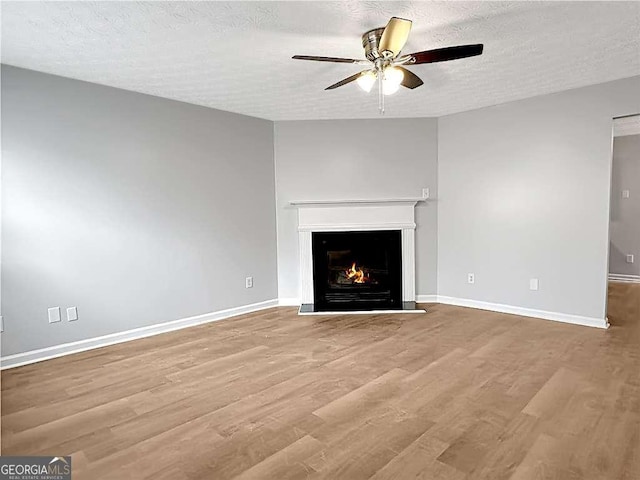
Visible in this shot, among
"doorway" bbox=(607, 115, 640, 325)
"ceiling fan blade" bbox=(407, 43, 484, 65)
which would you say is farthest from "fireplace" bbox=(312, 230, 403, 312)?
"doorway" bbox=(607, 115, 640, 325)

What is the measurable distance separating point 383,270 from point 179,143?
9.35 feet

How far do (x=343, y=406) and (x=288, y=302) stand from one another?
2.65 m

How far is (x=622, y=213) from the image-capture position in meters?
6.00

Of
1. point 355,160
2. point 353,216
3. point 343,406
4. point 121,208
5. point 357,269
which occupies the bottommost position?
point 343,406

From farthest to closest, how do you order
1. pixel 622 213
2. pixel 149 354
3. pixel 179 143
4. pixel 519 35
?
pixel 622 213 < pixel 179 143 < pixel 149 354 < pixel 519 35

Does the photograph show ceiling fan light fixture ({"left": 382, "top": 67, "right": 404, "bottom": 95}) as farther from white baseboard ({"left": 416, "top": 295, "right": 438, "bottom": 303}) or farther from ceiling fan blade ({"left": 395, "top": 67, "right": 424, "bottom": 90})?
white baseboard ({"left": 416, "top": 295, "right": 438, "bottom": 303})

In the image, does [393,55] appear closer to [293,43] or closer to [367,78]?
[367,78]

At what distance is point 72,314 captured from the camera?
324cm

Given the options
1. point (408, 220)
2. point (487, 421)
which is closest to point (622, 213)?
point (408, 220)

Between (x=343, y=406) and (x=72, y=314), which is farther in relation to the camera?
(x=72, y=314)

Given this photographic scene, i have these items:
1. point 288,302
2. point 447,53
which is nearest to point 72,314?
point 288,302

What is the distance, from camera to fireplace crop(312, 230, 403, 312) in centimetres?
465

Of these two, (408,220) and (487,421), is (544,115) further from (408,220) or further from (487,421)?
(487,421)

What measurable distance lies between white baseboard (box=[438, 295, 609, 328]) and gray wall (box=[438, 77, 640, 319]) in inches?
1.8
